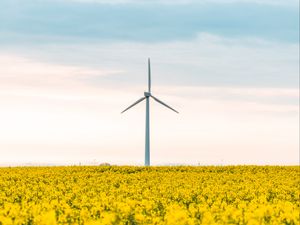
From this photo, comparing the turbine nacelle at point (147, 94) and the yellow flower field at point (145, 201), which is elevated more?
the turbine nacelle at point (147, 94)

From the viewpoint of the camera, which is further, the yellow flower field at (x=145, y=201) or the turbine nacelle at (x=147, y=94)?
the turbine nacelle at (x=147, y=94)

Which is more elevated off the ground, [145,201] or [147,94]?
[147,94]

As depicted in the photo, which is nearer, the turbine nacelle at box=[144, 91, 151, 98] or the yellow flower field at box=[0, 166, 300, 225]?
the yellow flower field at box=[0, 166, 300, 225]

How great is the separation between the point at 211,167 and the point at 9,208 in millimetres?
34631

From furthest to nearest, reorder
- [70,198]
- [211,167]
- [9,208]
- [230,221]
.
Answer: [211,167] → [70,198] → [9,208] → [230,221]

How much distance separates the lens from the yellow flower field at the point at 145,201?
13656mm

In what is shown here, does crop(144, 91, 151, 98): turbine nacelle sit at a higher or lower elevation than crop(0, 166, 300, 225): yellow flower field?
higher

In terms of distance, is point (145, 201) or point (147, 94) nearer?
point (145, 201)

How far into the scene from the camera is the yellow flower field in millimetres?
13656

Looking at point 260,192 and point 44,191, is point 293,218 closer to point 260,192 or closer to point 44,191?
point 260,192

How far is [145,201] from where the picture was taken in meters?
16.9

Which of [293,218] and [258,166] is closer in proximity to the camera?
[293,218]

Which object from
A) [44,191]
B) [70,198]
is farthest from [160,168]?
[70,198]

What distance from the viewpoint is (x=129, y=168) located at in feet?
156
